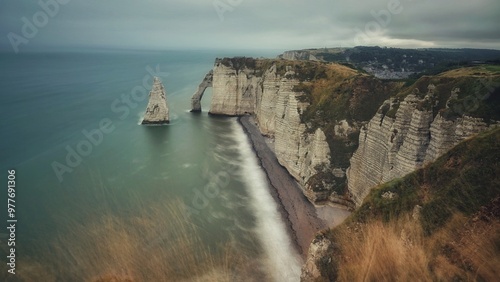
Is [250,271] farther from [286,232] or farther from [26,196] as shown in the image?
[26,196]

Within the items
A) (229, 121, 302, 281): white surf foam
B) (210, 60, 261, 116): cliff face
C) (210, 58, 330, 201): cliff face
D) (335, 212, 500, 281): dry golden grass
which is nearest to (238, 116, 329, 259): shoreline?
(229, 121, 302, 281): white surf foam

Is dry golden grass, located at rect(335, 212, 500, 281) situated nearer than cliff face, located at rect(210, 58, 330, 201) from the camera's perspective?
Yes

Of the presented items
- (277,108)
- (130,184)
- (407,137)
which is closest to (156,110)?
(277,108)

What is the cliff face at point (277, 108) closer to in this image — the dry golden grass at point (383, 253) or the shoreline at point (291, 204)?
the shoreline at point (291, 204)

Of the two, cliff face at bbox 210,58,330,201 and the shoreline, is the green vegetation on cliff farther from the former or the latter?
cliff face at bbox 210,58,330,201

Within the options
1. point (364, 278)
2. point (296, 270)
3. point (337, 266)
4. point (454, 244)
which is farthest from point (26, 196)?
point (454, 244)
